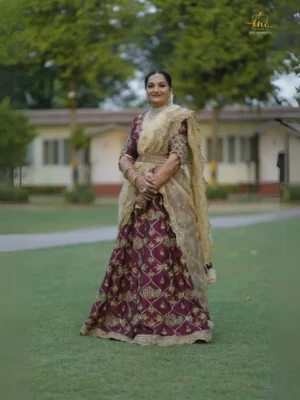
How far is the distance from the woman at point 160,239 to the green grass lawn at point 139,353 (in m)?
0.14

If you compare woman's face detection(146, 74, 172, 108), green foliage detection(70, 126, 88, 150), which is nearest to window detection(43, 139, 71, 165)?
green foliage detection(70, 126, 88, 150)

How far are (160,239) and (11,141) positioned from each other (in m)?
1.64

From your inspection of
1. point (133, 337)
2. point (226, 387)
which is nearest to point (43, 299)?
point (133, 337)

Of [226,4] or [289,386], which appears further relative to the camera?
[226,4]

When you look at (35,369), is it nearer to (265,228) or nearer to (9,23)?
(9,23)

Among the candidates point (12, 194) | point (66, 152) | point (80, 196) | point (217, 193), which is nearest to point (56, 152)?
point (66, 152)

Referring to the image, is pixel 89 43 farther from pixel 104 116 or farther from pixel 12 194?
pixel 12 194

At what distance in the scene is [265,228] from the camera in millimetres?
12312

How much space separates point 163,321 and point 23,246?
5.28ft

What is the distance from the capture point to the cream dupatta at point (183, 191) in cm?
443

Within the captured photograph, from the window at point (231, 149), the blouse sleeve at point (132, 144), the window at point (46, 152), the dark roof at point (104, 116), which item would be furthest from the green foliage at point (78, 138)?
the blouse sleeve at point (132, 144)

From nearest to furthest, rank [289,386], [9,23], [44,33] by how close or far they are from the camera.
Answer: [9,23]
[289,386]
[44,33]

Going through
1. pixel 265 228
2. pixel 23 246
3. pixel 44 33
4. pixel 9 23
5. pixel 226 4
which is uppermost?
pixel 44 33

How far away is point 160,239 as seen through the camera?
441 centimetres
